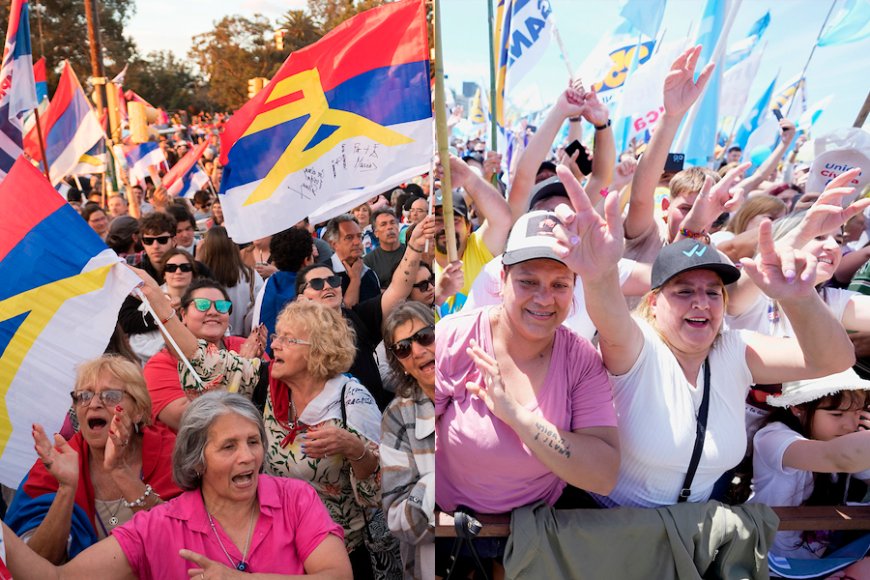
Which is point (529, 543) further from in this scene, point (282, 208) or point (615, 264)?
point (282, 208)

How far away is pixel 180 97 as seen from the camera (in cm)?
3194

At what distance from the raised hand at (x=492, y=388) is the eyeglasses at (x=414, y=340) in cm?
31

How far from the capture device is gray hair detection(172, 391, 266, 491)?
2.28 metres

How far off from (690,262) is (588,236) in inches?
20.6

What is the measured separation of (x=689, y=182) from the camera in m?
3.73

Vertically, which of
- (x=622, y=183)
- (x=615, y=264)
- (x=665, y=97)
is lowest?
(x=615, y=264)

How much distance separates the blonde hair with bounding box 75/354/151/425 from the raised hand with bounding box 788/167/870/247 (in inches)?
90.8

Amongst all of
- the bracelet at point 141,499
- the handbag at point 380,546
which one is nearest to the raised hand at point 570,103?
the handbag at point 380,546

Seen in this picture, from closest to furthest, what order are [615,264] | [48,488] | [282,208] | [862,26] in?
[615,264]
[48,488]
[282,208]
[862,26]

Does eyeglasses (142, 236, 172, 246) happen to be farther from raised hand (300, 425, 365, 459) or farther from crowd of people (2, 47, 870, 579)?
raised hand (300, 425, 365, 459)

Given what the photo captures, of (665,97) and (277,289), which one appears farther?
(277,289)

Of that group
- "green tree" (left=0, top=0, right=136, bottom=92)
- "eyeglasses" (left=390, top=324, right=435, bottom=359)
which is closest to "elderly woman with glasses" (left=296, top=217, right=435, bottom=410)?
"eyeglasses" (left=390, top=324, right=435, bottom=359)

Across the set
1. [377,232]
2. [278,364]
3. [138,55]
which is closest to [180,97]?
[138,55]

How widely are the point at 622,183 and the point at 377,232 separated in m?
2.08
